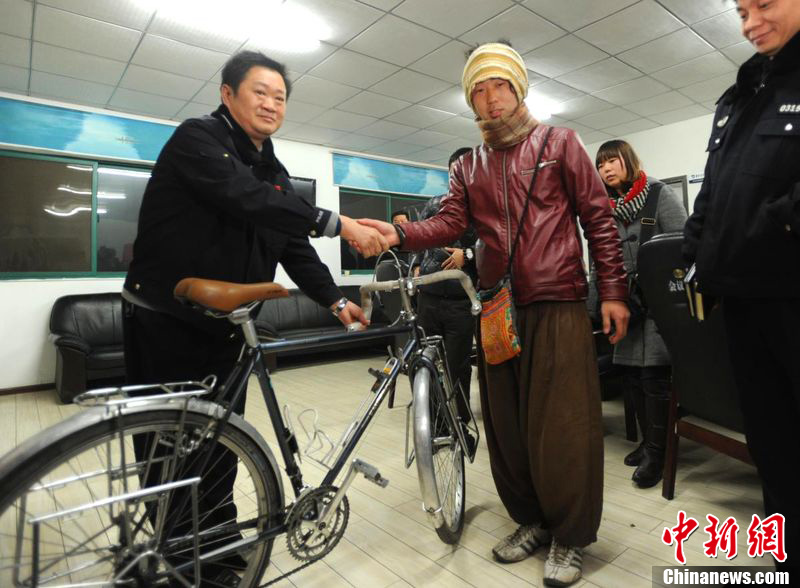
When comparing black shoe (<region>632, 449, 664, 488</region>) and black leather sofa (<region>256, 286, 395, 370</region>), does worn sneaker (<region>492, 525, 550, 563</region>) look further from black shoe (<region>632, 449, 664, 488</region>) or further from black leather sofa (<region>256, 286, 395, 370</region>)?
black leather sofa (<region>256, 286, 395, 370</region>)

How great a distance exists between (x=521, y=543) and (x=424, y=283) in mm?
902

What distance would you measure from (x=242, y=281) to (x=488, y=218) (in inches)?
30.0

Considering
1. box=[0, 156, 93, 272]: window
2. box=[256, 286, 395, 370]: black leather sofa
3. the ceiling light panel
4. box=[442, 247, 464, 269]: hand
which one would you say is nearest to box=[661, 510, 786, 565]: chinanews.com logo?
box=[442, 247, 464, 269]: hand

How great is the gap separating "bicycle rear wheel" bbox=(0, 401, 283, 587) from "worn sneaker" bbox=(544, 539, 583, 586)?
803 mm

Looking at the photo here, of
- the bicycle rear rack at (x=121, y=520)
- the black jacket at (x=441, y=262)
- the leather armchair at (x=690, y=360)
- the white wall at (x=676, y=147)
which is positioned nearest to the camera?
the bicycle rear rack at (x=121, y=520)

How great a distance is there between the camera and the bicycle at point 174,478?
2.89 feet

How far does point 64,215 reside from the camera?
4.80 meters

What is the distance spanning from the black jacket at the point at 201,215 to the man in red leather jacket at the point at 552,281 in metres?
0.57

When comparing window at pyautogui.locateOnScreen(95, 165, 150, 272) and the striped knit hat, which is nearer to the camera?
the striped knit hat

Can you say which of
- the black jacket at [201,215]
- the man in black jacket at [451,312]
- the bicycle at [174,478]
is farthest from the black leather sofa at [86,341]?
the bicycle at [174,478]

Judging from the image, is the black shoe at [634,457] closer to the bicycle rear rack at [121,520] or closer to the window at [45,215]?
the bicycle rear rack at [121,520]

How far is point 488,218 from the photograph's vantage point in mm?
1443

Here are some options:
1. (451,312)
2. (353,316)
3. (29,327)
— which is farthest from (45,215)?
(353,316)

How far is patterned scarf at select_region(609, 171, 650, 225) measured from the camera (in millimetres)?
2164
